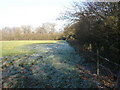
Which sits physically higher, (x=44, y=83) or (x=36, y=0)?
(x=36, y=0)

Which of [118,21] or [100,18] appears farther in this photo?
[100,18]

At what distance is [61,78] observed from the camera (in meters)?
3.79

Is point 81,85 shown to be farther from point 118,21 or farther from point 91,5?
point 91,5

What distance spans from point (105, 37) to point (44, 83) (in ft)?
10.7

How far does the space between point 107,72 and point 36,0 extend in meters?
4.00

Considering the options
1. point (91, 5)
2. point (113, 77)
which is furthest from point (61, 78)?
point (91, 5)

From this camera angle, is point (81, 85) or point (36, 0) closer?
point (81, 85)

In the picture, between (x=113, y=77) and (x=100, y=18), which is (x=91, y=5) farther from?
(x=113, y=77)

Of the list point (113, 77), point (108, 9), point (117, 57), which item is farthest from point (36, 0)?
point (113, 77)

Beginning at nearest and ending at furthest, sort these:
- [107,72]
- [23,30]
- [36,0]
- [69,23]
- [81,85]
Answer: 1. [81,85]
2. [36,0]
3. [107,72]
4. [69,23]
5. [23,30]

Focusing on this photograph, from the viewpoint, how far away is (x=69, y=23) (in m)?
7.78

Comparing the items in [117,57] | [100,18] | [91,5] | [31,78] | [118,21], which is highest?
[91,5]

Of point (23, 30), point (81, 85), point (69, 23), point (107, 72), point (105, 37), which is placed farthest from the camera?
point (23, 30)

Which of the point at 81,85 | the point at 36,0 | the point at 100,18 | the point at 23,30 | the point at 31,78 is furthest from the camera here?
the point at 23,30
